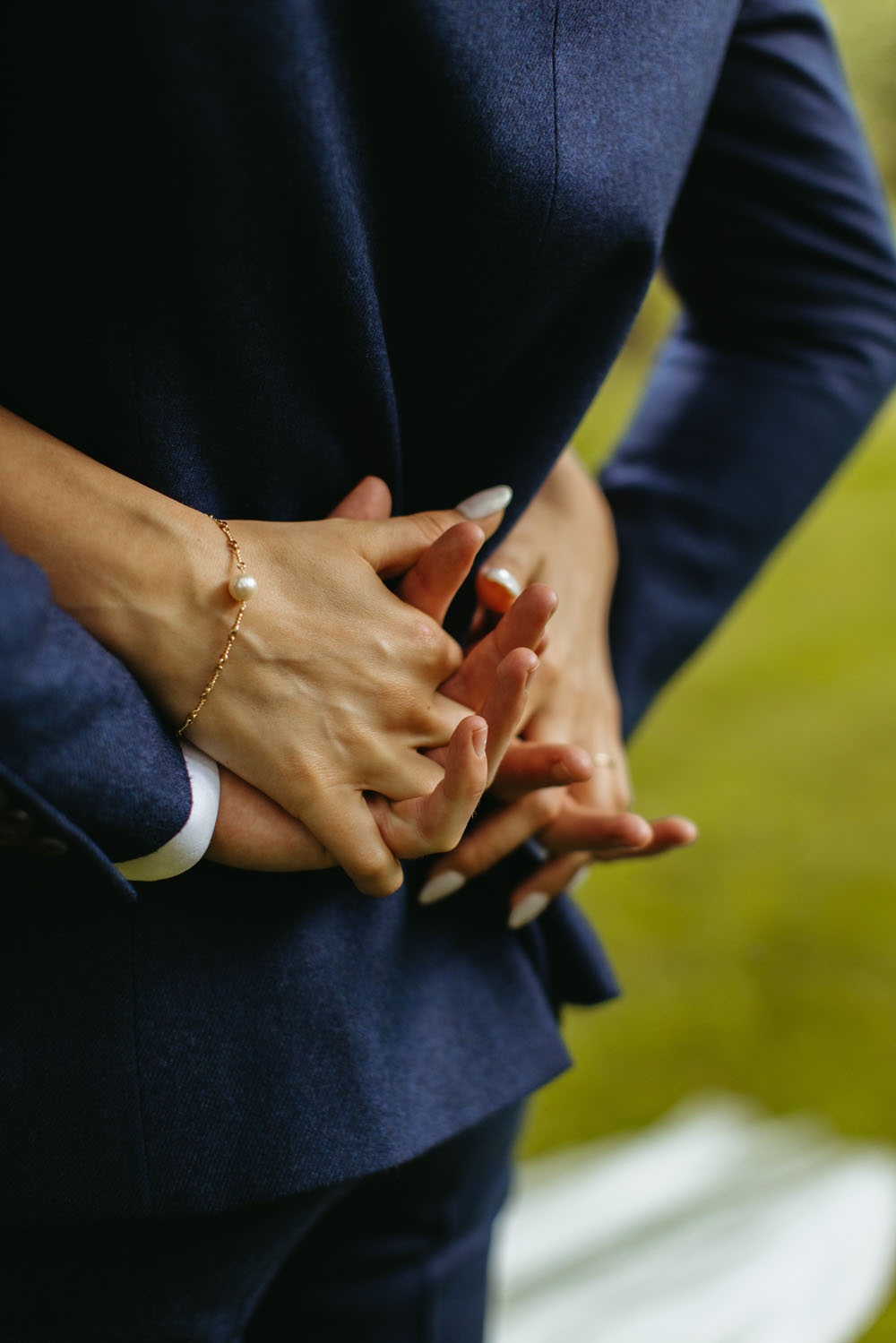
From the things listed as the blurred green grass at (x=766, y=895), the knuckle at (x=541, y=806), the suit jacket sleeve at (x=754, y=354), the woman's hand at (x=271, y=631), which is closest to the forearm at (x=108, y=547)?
the woman's hand at (x=271, y=631)

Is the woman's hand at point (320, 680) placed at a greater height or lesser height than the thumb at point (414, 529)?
lesser

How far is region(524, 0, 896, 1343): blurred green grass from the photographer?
1.79m

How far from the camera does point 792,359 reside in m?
0.89

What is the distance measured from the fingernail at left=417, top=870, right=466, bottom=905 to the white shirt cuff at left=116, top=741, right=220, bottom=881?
0.16 meters

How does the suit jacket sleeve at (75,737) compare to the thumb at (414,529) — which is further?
the thumb at (414,529)

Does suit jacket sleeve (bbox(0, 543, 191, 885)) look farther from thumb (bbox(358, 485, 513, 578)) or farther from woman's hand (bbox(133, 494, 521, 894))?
thumb (bbox(358, 485, 513, 578))

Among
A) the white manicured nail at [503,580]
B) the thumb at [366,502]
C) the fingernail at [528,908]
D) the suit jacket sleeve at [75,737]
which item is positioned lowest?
the fingernail at [528,908]

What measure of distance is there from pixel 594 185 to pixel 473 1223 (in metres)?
0.70

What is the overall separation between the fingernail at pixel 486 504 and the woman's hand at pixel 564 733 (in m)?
0.04

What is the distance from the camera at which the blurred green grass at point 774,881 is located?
5.87ft

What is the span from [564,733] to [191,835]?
Result: 289mm

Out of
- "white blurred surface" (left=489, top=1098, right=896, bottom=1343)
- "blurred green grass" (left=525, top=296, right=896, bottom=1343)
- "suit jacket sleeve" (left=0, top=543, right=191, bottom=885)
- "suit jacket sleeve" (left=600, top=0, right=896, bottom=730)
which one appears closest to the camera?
"suit jacket sleeve" (left=0, top=543, right=191, bottom=885)

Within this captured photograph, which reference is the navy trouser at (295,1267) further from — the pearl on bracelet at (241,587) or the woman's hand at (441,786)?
the pearl on bracelet at (241,587)

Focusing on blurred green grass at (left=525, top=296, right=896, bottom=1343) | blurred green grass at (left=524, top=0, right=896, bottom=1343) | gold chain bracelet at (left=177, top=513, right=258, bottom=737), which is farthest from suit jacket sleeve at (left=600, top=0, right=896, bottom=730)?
blurred green grass at (left=525, top=296, right=896, bottom=1343)
